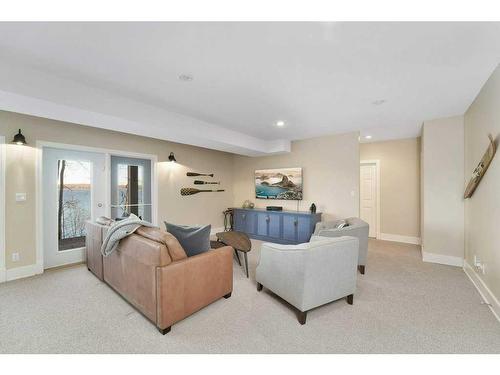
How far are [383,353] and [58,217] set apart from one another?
4.45 metres

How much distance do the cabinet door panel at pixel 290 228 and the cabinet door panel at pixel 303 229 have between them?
85 mm

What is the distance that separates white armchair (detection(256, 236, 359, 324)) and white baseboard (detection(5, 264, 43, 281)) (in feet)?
10.8

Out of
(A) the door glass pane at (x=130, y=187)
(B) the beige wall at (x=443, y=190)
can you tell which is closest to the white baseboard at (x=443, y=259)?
(B) the beige wall at (x=443, y=190)

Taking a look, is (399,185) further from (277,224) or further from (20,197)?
(20,197)

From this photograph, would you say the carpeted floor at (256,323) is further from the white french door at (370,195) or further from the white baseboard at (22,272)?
the white french door at (370,195)

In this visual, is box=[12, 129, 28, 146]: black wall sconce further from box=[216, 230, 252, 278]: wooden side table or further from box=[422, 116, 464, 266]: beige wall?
box=[422, 116, 464, 266]: beige wall

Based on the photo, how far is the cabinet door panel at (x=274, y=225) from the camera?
494 cm

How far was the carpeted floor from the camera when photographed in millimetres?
1720

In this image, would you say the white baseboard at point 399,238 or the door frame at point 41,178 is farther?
the white baseboard at point 399,238

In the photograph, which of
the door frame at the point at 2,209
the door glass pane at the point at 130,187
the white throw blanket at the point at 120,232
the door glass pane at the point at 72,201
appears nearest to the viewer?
the white throw blanket at the point at 120,232

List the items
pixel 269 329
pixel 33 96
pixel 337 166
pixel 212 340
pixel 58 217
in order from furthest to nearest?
1. pixel 337 166
2. pixel 58 217
3. pixel 33 96
4. pixel 269 329
5. pixel 212 340

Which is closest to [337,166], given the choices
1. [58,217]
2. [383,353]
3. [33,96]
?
[383,353]

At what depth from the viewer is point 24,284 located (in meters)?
2.84

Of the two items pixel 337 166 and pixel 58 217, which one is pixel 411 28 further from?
pixel 58 217
